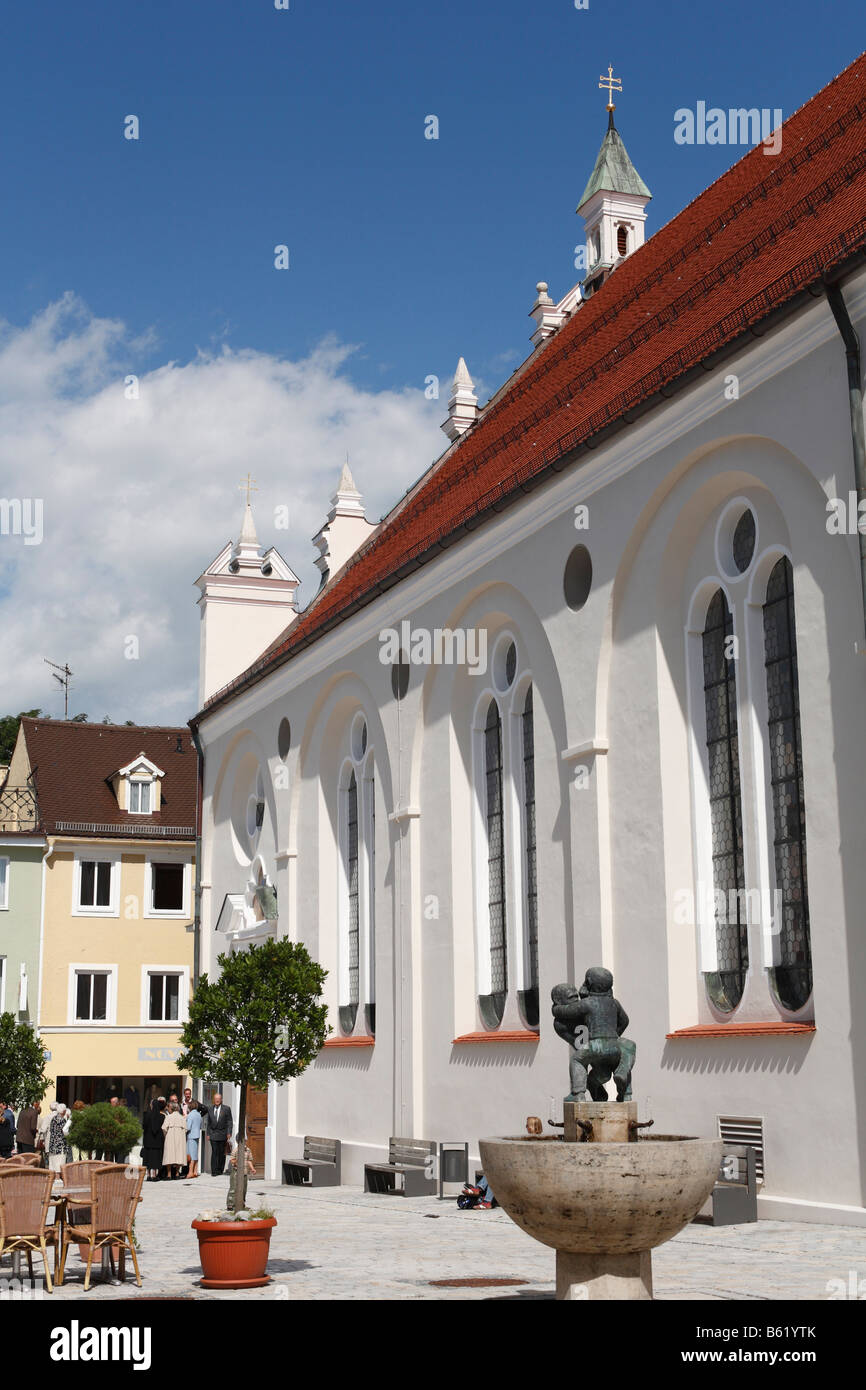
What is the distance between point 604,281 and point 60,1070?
26777 millimetres

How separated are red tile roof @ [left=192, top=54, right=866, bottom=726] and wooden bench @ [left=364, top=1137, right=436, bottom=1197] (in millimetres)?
8690

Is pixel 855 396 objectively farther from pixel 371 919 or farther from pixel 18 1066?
pixel 18 1066

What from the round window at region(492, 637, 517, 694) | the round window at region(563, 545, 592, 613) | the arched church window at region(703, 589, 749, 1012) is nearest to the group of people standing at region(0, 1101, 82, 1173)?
the round window at region(492, 637, 517, 694)

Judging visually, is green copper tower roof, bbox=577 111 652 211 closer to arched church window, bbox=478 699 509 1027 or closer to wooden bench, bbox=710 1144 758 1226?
arched church window, bbox=478 699 509 1027

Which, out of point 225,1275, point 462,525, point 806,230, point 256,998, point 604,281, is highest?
point 604,281

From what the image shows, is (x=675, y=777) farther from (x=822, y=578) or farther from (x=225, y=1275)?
(x=225, y=1275)

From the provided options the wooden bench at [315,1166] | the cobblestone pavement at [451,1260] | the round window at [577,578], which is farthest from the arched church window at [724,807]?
the wooden bench at [315,1166]

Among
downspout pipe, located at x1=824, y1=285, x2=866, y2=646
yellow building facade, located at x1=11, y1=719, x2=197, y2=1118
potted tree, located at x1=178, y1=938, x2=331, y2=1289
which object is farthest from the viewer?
yellow building facade, located at x1=11, y1=719, x2=197, y2=1118

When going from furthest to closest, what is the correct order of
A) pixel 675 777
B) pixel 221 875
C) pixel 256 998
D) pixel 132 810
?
pixel 132 810, pixel 221 875, pixel 675 777, pixel 256 998

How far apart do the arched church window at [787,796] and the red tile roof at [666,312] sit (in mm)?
2901

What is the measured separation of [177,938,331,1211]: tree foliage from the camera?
548 inches

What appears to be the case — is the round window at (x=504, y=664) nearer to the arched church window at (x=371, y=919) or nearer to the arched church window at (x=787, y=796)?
the arched church window at (x=371, y=919)

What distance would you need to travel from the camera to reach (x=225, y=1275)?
11539mm
